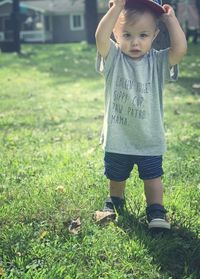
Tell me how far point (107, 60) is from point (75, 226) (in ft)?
3.63

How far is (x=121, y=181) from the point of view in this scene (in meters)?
3.05

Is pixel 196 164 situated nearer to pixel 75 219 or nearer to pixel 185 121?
pixel 75 219

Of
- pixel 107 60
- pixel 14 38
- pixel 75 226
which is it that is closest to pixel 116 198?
pixel 75 226

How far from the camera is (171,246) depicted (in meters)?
2.57

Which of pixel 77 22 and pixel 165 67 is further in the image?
pixel 77 22

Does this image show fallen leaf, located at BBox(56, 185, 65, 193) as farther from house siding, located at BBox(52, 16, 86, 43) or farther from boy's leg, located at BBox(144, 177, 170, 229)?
house siding, located at BBox(52, 16, 86, 43)

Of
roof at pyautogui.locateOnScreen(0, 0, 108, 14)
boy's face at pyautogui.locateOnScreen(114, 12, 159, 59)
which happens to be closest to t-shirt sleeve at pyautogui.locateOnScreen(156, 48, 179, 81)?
boy's face at pyautogui.locateOnScreen(114, 12, 159, 59)

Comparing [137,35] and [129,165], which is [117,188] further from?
[137,35]

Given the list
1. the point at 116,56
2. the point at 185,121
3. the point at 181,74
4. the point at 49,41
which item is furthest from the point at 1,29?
the point at 116,56

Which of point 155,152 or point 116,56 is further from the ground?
point 116,56

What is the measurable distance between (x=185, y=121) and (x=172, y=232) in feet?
11.0

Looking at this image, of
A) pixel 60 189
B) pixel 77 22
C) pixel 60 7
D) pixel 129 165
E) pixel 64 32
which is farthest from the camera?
pixel 60 7

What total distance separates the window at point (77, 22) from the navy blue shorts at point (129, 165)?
3843cm

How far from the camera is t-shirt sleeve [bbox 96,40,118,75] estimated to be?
2799 mm
